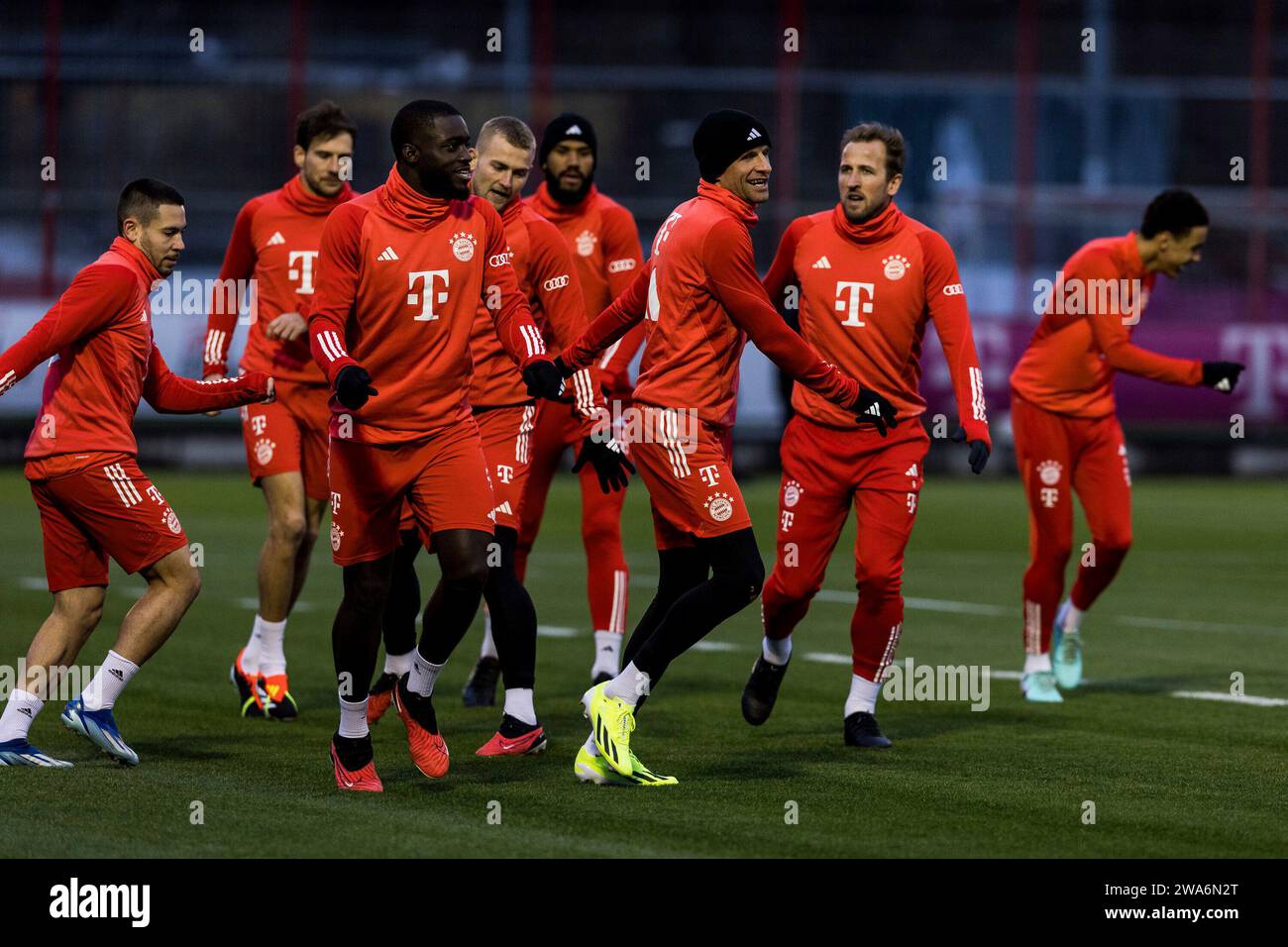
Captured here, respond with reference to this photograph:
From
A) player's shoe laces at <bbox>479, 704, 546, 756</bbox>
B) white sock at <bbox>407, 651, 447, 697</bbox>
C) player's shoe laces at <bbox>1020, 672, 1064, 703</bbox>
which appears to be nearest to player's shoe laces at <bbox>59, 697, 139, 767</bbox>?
white sock at <bbox>407, 651, 447, 697</bbox>

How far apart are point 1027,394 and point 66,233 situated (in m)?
24.5

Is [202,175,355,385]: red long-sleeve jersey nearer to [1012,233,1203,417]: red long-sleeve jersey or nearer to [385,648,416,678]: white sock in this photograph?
[385,648,416,678]: white sock

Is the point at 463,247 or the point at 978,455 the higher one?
the point at 463,247

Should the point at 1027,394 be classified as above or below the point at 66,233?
below

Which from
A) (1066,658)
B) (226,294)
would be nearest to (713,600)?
(226,294)

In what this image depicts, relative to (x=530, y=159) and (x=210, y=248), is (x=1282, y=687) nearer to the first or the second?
(x=530, y=159)

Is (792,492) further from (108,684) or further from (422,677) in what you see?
(108,684)

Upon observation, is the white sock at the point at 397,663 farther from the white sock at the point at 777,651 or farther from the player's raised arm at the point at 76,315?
the player's raised arm at the point at 76,315

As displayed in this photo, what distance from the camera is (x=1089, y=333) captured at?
1137cm

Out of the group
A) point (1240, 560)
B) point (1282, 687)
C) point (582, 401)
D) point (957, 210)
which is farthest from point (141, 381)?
point (957, 210)

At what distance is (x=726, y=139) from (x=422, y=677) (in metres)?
2.35

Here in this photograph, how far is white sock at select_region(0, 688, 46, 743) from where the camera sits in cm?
855

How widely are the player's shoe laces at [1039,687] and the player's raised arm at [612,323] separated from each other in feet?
11.3

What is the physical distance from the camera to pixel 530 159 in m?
9.84
